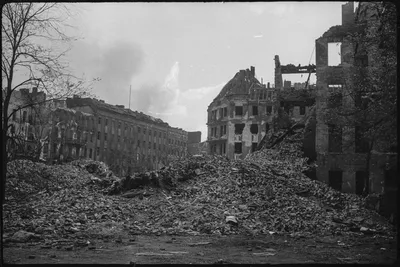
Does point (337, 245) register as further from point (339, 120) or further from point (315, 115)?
point (315, 115)

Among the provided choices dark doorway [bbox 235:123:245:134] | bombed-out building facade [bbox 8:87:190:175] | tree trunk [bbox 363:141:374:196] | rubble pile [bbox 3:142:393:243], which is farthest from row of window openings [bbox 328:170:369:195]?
dark doorway [bbox 235:123:245:134]

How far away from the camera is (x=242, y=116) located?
4488 centimetres

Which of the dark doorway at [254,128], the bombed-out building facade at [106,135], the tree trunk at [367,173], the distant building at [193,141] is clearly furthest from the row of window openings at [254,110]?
the distant building at [193,141]

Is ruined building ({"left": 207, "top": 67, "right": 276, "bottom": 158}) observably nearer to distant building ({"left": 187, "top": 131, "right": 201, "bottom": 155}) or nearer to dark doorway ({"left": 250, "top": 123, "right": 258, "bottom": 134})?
dark doorway ({"left": 250, "top": 123, "right": 258, "bottom": 134})

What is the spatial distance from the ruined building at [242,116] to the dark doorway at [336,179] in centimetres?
2199

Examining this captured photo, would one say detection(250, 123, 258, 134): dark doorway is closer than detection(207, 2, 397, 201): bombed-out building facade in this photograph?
No

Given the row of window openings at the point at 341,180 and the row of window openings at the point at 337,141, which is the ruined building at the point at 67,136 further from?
the row of window openings at the point at 341,180

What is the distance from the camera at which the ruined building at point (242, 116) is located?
1735 inches

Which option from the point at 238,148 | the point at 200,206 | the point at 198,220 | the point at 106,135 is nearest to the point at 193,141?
the point at 106,135

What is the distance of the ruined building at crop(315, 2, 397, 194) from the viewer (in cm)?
2023

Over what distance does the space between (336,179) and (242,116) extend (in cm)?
2416

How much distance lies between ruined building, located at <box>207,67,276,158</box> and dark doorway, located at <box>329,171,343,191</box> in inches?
866

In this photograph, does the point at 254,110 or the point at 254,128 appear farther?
the point at 254,110

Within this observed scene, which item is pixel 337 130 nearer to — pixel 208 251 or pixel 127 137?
pixel 208 251
